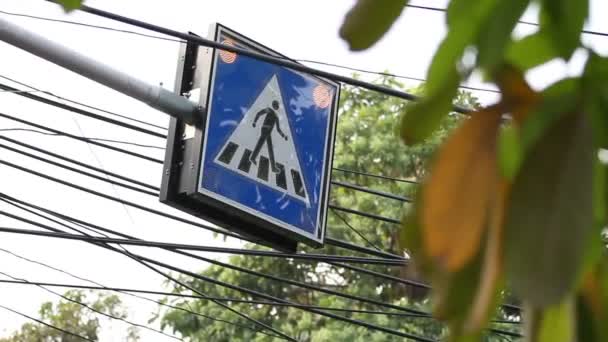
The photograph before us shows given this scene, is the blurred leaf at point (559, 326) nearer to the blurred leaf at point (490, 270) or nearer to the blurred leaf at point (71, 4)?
the blurred leaf at point (490, 270)

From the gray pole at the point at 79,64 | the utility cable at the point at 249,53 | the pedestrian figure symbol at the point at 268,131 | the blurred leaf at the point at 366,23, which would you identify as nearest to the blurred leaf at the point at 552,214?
the blurred leaf at the point at 366,23

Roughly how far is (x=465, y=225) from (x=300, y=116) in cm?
444

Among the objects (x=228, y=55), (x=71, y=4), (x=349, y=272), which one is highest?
(x=349, y=272)

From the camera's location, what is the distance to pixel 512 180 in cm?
54

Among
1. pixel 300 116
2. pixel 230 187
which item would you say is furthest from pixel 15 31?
pixel 300 116

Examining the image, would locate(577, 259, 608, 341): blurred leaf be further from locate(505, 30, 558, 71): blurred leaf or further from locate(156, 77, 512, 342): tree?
locate(156, 77, 512, 342): tree

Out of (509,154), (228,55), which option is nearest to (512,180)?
(509,154)

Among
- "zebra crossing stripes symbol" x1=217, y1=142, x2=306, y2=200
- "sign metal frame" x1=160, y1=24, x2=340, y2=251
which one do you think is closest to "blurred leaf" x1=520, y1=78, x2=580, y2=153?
"sign metal frame" x1=160, y1=24, x2=340, y2=251

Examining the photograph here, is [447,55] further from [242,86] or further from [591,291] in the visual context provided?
[242,86]

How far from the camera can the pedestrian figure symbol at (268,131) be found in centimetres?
469

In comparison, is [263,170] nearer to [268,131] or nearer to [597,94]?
[268,131]

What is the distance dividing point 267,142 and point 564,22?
13.5 feet

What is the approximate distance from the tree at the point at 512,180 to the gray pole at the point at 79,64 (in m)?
3.18

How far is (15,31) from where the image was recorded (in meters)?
3.70
